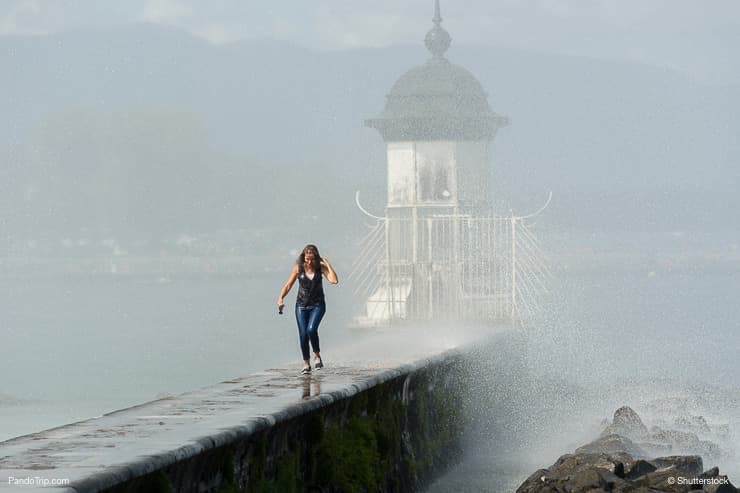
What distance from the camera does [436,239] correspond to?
32312mm

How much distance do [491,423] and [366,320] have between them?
9648mm

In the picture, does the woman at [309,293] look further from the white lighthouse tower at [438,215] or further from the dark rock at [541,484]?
the white lighthouse tower at [438,215]

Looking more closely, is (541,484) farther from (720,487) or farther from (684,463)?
(684,463)

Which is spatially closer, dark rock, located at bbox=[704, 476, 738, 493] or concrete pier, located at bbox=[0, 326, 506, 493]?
concrete pier, located at bbox=[0, 326, 506, 493]

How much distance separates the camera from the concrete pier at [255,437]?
9.23 m

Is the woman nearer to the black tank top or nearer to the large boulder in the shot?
the black tank top

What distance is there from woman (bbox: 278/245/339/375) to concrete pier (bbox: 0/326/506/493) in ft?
1.27

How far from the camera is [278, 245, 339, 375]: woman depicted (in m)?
16.3

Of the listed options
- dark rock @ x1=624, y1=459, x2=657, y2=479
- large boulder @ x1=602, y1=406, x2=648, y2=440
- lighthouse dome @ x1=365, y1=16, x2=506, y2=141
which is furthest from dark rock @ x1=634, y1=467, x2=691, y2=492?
lighthouse dome @ x1=365, y1=16, x2=506, y2=141

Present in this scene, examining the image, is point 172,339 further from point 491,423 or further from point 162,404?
point 162,404

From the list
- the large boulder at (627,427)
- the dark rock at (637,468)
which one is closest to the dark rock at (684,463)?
the dark rock at (637,468)

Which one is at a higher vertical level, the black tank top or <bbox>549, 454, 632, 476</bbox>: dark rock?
the black tank top

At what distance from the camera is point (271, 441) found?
11.7 meters

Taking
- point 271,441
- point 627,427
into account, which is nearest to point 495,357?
point 627,427
